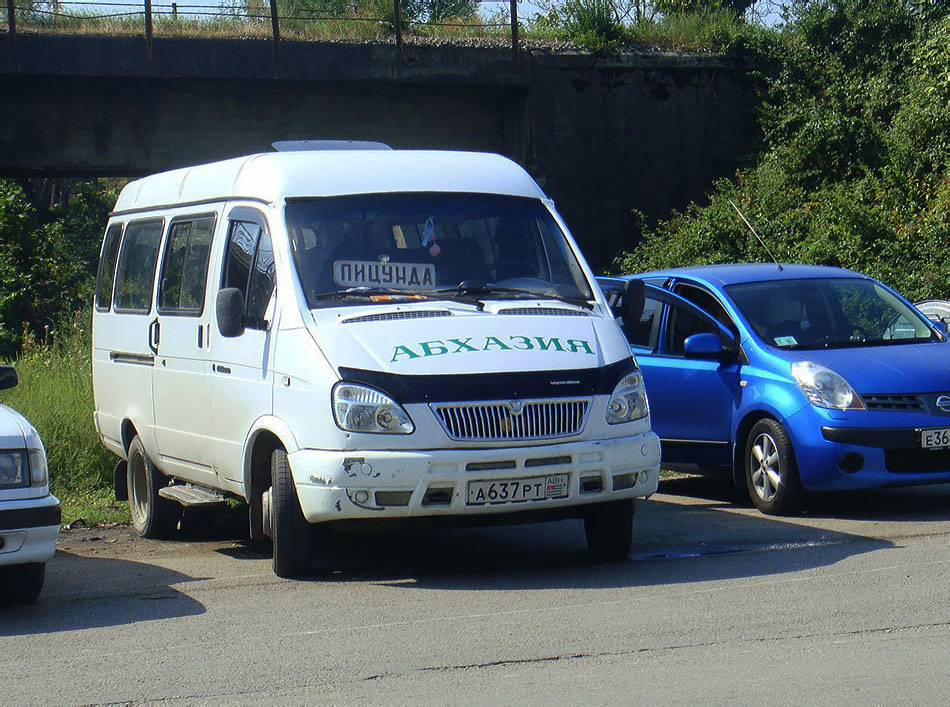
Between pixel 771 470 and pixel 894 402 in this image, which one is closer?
pixel 894 402

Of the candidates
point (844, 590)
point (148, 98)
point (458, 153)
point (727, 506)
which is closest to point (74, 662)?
point (844, 590)

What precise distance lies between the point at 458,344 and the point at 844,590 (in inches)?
88.8

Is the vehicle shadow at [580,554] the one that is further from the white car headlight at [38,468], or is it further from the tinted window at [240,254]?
the tinted window at [240,254]

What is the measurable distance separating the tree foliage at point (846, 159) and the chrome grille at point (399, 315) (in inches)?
483

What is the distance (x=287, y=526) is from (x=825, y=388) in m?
3.87

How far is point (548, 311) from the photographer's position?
7223 mm

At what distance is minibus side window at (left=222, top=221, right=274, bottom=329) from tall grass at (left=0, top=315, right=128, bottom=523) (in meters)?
3.18

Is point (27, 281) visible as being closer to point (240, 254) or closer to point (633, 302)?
point (240, 254)

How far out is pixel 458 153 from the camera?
8195 mm

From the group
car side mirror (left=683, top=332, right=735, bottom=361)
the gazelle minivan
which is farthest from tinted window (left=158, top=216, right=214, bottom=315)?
car side mirror (left=683, top=332, right=735, bottom=361)

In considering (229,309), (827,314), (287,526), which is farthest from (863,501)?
(229,309)

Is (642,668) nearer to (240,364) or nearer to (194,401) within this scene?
(240,364)

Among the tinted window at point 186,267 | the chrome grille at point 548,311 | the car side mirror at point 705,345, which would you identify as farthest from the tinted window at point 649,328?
the tinted window at point 186,267

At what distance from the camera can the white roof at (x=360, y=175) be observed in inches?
300
